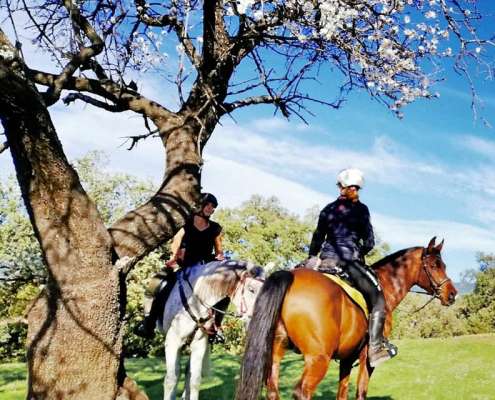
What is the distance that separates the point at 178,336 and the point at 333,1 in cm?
491

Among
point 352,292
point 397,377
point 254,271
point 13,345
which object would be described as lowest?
point 397,377

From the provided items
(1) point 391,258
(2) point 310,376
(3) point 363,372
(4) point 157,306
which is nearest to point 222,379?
(4) point 157,306

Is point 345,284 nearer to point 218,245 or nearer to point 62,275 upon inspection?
point 218,245

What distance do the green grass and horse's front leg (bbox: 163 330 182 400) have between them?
11.2ft

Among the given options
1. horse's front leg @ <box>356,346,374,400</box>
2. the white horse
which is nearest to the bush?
the white horse

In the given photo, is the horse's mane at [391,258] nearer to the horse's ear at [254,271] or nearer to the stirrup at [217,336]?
the horse's ear at [254,271]

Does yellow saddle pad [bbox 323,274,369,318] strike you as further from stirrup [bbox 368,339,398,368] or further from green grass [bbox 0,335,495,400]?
green grass [bbox 0,335,495,400]

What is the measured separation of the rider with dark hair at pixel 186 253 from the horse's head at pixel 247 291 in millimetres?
847

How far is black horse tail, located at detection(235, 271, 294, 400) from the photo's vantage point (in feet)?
19.0

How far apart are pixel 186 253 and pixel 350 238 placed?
2.41 meters

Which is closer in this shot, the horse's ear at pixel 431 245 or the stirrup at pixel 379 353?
the stirrup at pixel 379 353

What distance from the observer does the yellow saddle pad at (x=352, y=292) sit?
260 inches

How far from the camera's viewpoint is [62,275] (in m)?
5.25

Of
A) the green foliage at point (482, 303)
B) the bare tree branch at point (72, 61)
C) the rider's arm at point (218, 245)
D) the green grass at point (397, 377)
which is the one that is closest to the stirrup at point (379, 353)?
the rider's arm at point (218, 245)
